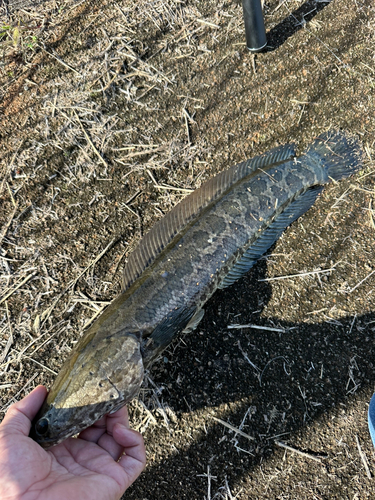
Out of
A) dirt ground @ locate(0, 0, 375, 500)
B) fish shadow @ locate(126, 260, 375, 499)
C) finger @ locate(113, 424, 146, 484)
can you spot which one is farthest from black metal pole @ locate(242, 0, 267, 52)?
finger @ locate(113, 424, 146, 484)

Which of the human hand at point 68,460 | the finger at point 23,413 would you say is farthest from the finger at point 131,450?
the finger at point 23,413

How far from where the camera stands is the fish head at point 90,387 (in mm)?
2494

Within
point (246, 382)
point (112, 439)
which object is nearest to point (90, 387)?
point (112, 439)

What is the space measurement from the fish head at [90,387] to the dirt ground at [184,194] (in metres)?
0.72

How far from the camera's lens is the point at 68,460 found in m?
2.58

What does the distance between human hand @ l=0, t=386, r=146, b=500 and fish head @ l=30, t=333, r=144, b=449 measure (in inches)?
4.8

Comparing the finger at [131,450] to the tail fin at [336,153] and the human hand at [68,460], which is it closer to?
the human hand at [68,460]

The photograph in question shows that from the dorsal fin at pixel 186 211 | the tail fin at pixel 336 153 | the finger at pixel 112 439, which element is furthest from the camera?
the tail fin at pixel 336 153

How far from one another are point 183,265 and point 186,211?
564mm

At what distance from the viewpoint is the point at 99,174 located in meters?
3.70

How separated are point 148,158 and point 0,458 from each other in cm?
279

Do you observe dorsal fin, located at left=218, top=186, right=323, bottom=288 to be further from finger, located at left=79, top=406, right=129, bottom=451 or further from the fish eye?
the fish eye

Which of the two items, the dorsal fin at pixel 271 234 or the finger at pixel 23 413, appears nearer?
the finger at pixel 23 413

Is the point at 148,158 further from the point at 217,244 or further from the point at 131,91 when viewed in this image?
the point at 217,244
